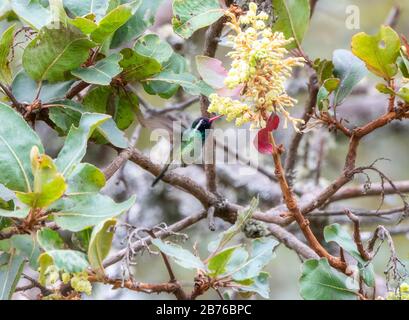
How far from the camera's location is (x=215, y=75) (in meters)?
1.16

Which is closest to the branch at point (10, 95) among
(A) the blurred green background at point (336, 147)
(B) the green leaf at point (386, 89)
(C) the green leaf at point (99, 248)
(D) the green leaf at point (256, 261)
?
(C) the green leaf at point (99, 248)

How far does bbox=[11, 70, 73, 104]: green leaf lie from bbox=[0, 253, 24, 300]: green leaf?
0.93 feet

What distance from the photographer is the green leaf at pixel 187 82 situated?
1231 millimetres

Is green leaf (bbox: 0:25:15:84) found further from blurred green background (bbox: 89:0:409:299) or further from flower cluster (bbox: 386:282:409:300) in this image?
blurred green background (bbox: 89:0:409:299)

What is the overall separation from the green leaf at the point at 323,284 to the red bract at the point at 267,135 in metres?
0.18

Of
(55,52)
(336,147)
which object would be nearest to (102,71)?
(55,52)

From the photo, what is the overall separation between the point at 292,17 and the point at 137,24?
265 mm

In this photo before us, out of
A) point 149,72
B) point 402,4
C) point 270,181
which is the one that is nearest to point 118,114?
point 149,72

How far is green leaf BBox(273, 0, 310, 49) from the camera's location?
1.23m

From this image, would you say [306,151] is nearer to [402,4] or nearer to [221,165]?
[221,165]

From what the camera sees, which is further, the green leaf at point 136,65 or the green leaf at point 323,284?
the green leaf at point 136,65

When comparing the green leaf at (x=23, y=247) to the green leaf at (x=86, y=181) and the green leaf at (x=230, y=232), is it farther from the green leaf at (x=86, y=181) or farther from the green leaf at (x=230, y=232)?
the green leaf at (x=230, y=232)

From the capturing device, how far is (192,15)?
1.16 metres

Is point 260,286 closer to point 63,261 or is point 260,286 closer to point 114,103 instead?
point 63,261
